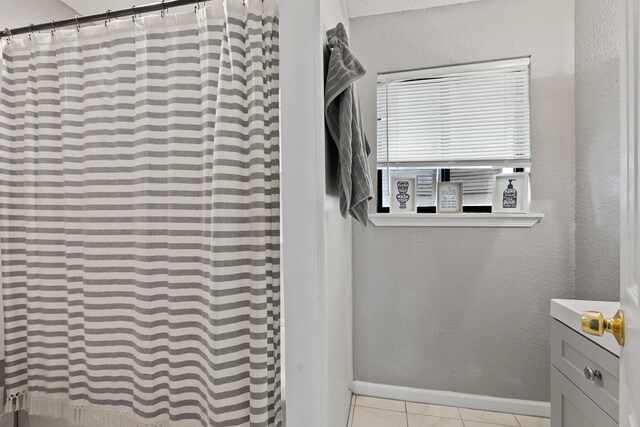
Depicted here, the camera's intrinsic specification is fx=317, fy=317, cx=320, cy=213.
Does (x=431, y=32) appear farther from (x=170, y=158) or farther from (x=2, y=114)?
(x=2, y=114)

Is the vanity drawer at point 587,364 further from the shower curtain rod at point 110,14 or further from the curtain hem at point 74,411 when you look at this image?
the shower curtain rod at point 110,14

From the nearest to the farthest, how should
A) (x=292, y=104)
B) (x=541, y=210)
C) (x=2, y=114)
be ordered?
(x=292, y=104), (x=2, y=114), (x=541, y=210)

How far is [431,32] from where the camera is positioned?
1.84 meters

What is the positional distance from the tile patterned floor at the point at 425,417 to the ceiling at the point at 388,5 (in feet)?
7.53

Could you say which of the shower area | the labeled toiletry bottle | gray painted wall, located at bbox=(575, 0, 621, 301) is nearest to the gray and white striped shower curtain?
the shower area

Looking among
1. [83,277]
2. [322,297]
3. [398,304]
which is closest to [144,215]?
[83,277]

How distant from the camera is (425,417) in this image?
1.72 m

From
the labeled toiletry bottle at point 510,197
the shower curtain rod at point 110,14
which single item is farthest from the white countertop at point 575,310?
the shower curtain rod at point 110,14

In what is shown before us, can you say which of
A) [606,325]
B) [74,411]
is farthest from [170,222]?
[606,325]

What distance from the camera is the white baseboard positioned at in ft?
5.62

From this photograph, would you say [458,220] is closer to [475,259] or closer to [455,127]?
[475,259]

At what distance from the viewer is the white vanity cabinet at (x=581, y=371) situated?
0.96 meters

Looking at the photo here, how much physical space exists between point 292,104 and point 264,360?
0.85 metres

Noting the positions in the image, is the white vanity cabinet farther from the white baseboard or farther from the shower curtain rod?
Result: the shower curtain rod
